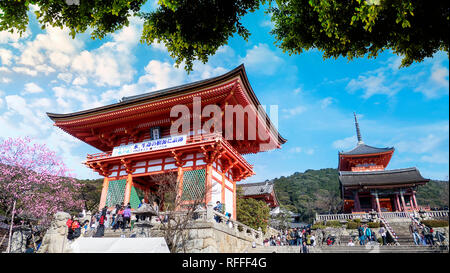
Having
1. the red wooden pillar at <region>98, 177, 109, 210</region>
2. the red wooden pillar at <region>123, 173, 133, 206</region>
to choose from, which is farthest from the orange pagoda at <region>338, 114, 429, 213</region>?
the red wooden pillar at <region>98, 177, 109, 210</region>

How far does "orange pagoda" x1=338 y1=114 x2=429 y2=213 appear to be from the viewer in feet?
97.7

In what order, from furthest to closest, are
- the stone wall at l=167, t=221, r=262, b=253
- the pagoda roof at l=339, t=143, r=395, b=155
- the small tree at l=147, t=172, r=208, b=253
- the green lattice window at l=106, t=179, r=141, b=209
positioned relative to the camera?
1. the pagoda roof at l=339, t=143, r=395, b=155
2. the green lattice window at l=106, t=179, r=141, b=209
3. the stone wall at l=167, t=221, r=262, b=253
4. the small tree at l=147, t=172, r=208, b=253

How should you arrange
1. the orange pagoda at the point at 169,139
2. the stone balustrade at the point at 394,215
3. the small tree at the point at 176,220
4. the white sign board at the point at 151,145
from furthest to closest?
1. the stone balustrade at the point at 394,215
2. the white sign board at the point at 151,145
3. the orange pagoda at the point at 169,139
4. the small tree at the point at 176,220

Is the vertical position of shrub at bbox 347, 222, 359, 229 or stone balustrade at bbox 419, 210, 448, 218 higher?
stone balustrade at bbox 419, 210, 448, 218

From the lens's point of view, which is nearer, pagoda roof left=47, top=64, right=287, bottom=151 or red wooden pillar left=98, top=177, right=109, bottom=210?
pagoda roof left=47, top=64, right=287, bottom=151

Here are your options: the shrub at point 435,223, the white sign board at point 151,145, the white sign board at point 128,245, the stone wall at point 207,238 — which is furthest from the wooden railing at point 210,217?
the shrub at point 435,223

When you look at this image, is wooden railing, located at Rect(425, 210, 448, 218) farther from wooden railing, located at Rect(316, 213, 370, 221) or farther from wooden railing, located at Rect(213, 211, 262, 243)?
wooden railing, located at Rect(213, 211, 262, 243)

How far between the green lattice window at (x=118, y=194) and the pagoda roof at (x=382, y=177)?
24847mm

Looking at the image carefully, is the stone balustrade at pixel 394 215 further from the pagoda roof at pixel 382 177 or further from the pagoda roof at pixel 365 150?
the pagoda roof at pixel 365 150

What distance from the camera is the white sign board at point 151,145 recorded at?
16.5 meters

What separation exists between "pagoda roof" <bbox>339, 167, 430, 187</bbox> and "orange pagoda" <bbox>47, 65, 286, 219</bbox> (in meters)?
17.2
